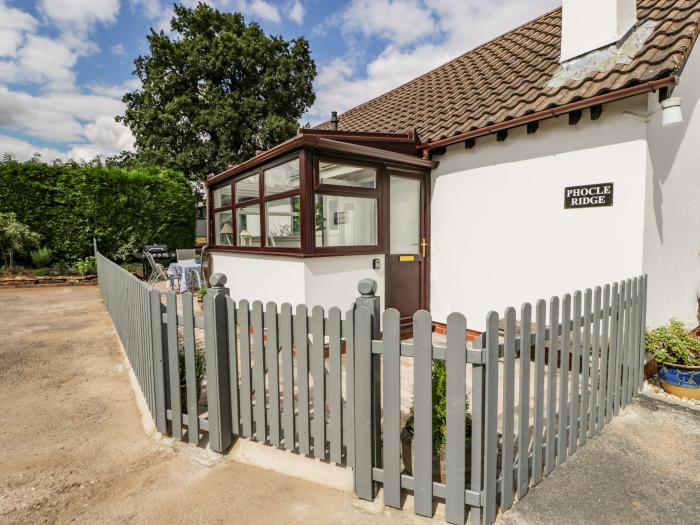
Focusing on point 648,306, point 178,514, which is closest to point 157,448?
point 178,514

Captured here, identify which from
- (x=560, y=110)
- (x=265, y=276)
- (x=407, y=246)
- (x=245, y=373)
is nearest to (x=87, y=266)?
(x=265, y=276)

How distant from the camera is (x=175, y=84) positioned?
19766mm

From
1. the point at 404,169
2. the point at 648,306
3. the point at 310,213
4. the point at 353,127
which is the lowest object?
the point at 648,306

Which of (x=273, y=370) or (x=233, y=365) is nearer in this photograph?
(x=273, y=370)

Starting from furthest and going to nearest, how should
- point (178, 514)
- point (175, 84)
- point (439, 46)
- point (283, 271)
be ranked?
point (175, 84)
point (439, 46)
point (283, 271)
point (178, 514)

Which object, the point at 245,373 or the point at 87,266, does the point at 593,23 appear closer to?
the point at 245,373

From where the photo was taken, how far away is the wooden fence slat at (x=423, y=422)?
81.4 inches

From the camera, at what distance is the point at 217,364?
2.72 metres

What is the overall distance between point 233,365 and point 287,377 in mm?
493

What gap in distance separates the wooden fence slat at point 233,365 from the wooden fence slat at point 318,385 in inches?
26.7

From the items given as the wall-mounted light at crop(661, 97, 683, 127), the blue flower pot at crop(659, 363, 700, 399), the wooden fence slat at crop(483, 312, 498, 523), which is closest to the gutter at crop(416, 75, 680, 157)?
the wall-mounted light at crop(661, 97, 683, 127)

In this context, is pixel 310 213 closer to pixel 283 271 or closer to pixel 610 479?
pixel 283 271

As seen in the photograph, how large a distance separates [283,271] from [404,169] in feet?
8.06

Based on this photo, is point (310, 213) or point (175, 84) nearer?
point (310, 213)
